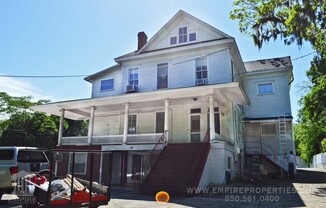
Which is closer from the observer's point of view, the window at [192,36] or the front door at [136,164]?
the front door at [136,164]

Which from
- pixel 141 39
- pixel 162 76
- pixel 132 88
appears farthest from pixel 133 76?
pixel 141 39

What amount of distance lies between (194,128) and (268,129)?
26.8 ft

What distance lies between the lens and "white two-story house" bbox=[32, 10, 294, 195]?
12.8m

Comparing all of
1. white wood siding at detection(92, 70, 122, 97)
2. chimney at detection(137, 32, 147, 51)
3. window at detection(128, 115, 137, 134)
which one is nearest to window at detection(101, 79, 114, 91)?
white wood siding at detection(92, 70, 122, 97)

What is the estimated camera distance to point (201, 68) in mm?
16766

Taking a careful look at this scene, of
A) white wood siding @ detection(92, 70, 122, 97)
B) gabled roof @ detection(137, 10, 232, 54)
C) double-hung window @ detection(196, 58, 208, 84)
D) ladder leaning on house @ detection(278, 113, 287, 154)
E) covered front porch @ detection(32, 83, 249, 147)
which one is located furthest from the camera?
ladder leaning on house @ detection(278, 113, 287, 154)

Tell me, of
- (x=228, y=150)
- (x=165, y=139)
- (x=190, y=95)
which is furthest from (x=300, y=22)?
(x=165, y=139)

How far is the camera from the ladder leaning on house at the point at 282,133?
19969mm

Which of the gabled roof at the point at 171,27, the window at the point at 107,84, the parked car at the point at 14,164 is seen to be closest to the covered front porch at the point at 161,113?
the window at the point at 107,84

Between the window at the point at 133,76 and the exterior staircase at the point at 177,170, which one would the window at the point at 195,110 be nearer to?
the exterior staircase at the point at 177,170

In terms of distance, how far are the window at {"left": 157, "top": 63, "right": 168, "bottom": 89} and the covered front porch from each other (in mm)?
1646

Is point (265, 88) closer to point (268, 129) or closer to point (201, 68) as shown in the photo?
point (268, 129)

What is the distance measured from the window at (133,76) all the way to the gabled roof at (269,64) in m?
10.4

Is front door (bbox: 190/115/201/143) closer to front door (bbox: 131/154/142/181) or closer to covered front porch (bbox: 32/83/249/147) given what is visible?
covered front porch (bbox: 32/83/249/147)
